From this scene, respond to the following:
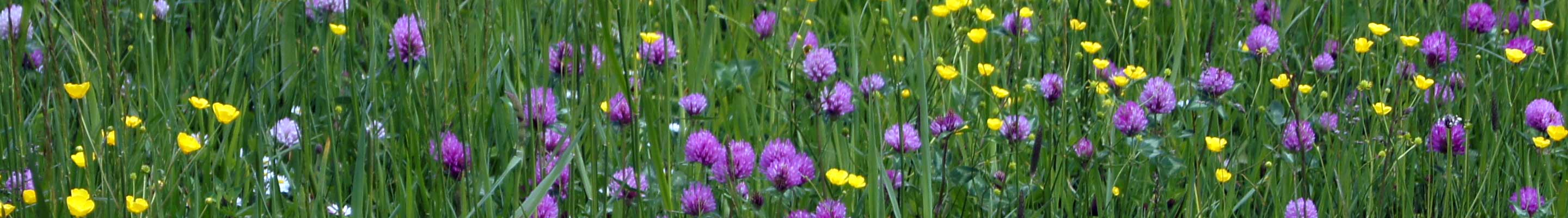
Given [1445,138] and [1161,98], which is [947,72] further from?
[1445,138]

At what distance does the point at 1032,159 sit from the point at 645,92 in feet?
1.13

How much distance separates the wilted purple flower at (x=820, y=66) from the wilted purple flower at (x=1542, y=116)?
2.40ft

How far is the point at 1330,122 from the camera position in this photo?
1.84 meters

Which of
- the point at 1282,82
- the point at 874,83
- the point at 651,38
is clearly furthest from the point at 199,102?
the point at 1282,82

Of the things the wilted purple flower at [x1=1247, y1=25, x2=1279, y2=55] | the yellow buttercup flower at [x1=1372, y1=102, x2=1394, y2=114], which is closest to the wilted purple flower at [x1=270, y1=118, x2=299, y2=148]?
the yellow buttercup flower at [x1=1372, y1=102, x2=1394, y2=114]

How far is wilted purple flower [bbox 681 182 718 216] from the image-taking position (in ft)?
4.83

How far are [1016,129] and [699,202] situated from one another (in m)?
0.30

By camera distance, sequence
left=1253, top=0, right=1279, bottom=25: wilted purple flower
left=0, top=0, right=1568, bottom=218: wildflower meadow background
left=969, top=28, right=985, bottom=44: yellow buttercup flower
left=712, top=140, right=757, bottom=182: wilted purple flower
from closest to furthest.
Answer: left=0, top=0, right=1568, bottom=218: wildflower meadow background < left=712, top=140, right=757, bottom=182: wilted purple flower < left=969, top=28, right=985, bottom=44: yellow buttercup flower < left=1253, top=0, right=1279, bottom=25: wilted purple flower

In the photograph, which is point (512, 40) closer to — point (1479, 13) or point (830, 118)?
point (830, 118)

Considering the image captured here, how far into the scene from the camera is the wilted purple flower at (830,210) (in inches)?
56.1

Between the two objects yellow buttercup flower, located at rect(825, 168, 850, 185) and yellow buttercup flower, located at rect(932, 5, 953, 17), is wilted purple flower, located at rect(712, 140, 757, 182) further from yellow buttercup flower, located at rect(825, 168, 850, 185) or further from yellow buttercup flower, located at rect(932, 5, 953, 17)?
yellow buttercup flower, located at rect(932, 5, 953, 17)

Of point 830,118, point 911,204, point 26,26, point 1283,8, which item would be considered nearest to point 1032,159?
point 911,204

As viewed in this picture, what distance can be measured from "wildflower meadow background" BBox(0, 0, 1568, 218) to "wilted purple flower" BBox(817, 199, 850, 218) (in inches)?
1.3

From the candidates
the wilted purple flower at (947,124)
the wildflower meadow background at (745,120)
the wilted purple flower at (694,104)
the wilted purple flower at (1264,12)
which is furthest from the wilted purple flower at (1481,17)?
the wilted purple flower at (694,104)
